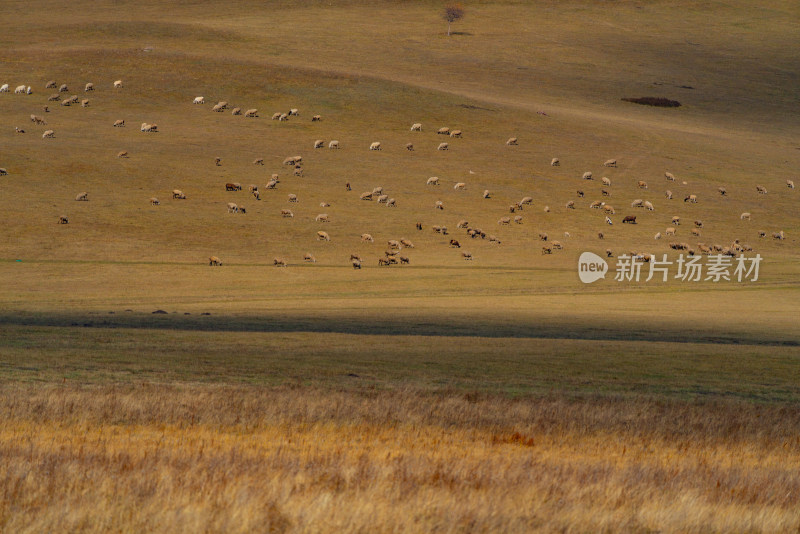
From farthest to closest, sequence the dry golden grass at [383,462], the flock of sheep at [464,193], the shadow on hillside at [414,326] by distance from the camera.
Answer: the flock of sheep at [464,193] → the shadow on hillside at [414,326] → the dry golden grass at [383,462]

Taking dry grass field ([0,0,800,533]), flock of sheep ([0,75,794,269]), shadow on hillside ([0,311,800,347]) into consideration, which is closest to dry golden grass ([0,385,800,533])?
dry grass field ([0,0,800,533])

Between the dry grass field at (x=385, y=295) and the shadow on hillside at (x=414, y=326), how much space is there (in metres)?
0.26

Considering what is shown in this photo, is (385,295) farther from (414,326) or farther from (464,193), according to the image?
(464,193)

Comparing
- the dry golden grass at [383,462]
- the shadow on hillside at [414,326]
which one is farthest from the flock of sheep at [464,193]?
the dry golden grass at [383,462]

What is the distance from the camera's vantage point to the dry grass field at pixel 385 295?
11.4 metres

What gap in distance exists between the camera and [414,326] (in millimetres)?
32844

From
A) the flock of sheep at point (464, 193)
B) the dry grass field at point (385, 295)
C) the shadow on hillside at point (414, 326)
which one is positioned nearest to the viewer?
the dry grass field at point (385, 295)

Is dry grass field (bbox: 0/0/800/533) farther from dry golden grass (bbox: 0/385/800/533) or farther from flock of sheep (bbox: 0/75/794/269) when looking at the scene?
flock of sheep (bbox: 0/75/794/269)

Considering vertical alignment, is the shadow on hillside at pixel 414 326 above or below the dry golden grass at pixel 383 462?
below

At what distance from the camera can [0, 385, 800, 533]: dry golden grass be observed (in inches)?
393

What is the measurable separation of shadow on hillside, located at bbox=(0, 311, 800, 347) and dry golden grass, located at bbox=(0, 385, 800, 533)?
12.5m

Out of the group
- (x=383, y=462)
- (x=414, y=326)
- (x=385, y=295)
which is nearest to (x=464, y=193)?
(x=385, y=295)

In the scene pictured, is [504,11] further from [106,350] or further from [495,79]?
[106,350]

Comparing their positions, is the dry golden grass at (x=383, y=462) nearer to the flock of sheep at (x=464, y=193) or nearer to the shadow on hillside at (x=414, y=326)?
the shadow on hillside at (x=414, y=326)
